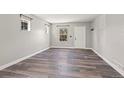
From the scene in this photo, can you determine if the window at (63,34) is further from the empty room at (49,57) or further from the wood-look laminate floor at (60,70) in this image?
the wood-look laminate floor at (60,70)

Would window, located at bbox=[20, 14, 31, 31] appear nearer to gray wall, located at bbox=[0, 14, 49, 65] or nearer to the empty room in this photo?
the empty room

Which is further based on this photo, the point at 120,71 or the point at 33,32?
the point at 33,32

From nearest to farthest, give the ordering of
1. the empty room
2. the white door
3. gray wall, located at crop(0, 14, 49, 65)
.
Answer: the empty room → gray wall, located at crop(0, 14, 49, 65) → the white door

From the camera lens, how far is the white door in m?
9.03

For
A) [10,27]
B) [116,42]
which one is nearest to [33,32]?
[10,27]

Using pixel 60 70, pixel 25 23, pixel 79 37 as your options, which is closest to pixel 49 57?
pixel 25 23

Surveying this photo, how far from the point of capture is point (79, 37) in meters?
9.11

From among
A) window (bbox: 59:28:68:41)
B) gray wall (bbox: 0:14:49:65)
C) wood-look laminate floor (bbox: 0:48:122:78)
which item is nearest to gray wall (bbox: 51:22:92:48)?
window (bbox: 59:28:68:41)
